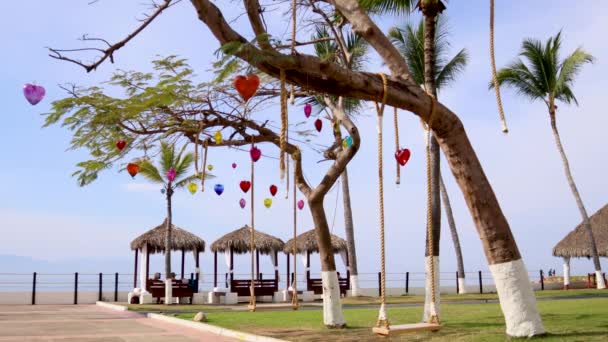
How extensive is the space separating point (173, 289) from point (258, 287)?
11.8ft

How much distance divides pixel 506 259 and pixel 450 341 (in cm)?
126

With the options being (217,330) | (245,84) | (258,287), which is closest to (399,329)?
(245,84)

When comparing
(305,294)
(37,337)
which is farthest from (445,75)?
(37,337)

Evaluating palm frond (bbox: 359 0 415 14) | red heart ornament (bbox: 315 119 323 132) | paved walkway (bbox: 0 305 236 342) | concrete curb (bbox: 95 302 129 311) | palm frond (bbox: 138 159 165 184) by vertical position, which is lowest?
concrete curb (bbox: 95 302 129 311)

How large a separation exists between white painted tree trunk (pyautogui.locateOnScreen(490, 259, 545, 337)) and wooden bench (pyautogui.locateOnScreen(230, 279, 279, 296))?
1759 centimetres

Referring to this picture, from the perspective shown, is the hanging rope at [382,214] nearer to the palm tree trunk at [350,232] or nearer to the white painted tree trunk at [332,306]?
the white painted tree trunk at [332,306]

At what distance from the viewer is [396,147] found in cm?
832

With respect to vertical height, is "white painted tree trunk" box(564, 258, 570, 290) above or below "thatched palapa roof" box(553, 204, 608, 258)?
below

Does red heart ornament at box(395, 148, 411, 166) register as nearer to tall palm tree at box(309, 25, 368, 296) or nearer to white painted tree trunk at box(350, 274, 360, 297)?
tall palm tree at box(309, 25, 368, 296)

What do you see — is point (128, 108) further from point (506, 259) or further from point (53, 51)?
point (506, 259)

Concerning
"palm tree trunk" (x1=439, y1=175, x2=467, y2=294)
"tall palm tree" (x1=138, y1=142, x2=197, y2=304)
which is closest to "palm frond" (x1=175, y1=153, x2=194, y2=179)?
"tall palm tree" (x1=138, y1=142, x2=197, y2=304)

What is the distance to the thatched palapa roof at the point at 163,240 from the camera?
25.3 metres

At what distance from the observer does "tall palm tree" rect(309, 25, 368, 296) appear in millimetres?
12430

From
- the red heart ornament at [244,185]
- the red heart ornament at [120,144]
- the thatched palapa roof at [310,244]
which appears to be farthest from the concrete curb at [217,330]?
the thatched palapa roof at [310,244]
